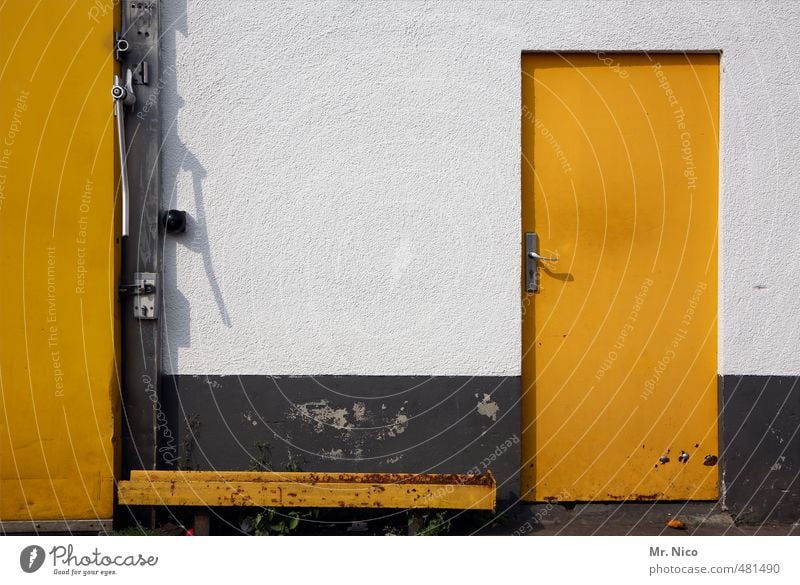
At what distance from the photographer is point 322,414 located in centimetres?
455

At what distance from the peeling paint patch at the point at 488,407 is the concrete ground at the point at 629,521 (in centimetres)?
58

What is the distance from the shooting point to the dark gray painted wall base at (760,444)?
457 centimetres

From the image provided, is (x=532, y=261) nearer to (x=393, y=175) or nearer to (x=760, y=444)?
(x=393, y=175)

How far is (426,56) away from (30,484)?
316cm

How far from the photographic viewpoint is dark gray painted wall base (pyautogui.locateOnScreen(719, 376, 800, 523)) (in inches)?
180

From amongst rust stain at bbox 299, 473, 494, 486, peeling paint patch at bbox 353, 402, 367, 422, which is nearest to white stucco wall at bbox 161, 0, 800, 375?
peeling paint patch at bbox 353, 402, 367, 422

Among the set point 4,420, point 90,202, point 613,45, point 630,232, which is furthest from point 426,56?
point 4,420

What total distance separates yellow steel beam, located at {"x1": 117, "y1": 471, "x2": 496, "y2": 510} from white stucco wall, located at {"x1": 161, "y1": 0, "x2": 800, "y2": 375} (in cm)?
62

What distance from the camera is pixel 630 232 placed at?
463cm

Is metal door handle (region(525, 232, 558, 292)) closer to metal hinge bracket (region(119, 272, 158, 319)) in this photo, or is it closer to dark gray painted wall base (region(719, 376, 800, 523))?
dark gray painted wall base (region(719, 376, 800, 523))

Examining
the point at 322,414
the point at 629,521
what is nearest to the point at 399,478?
the point at 322,414

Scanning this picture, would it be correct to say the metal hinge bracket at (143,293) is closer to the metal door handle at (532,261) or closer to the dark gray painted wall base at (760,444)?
the metal door handle at (532,261)

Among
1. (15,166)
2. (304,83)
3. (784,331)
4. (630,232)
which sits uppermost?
(304,83)

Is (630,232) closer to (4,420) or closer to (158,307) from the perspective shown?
(158,307)
